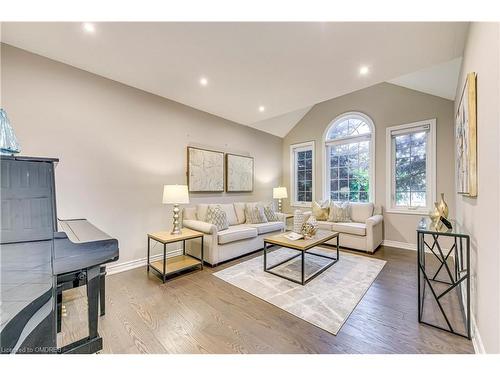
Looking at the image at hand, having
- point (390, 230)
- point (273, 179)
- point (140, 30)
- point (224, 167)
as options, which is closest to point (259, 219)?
point (224, 167)

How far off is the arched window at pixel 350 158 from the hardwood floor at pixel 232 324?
2493 mm

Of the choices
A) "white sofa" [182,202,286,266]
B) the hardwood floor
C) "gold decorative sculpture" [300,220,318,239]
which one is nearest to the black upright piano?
the hardwood floor

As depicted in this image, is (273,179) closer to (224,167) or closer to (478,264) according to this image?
(224,167)

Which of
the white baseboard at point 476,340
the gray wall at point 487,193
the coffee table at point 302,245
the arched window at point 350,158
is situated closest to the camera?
the gray wall at point 487,193

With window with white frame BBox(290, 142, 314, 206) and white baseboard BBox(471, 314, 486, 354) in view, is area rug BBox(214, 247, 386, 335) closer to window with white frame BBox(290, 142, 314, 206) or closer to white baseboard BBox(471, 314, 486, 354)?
white baseboard BBox(471, 314, 486, 354)

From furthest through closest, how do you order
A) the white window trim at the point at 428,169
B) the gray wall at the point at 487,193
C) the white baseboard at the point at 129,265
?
1. the white window trim at the point at 428,169
2. the white baseboard at the point at 129,265
3. the gray wall at the point at 487,193

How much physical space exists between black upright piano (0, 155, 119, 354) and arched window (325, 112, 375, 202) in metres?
4.63

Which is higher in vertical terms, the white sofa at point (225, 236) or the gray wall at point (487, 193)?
the gray wall at point (487, 193)

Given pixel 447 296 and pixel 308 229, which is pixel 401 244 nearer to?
pixel 447 296

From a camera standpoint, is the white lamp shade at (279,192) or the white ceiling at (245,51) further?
the white lamp shade at (279,192)

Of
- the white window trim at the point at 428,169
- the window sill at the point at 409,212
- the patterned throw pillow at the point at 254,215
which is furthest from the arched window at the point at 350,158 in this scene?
the patterned throw pillow at the point at 254,215

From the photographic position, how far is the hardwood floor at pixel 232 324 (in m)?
1.48

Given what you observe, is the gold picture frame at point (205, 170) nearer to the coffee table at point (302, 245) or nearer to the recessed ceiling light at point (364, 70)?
the coffee table at point (302, 245)

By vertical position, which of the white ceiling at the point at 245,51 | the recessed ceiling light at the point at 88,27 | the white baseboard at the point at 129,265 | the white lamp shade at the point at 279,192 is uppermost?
the recessed ceiling light at the point at 88,27
